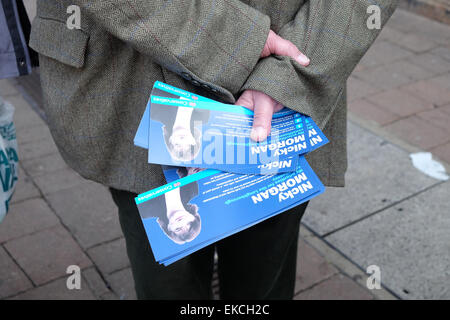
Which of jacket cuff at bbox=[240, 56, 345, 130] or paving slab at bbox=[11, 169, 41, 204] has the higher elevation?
jacket cuff at bbox=[240, 56, 345, 130]

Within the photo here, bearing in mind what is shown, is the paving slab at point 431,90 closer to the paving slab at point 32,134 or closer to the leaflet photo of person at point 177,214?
the paving slab at point 32,134

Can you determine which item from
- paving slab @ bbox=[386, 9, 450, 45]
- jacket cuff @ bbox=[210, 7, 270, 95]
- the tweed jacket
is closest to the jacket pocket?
the tweed jacket

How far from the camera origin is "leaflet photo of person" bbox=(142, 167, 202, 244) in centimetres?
119

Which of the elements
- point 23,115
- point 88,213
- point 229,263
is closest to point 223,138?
point 229,263

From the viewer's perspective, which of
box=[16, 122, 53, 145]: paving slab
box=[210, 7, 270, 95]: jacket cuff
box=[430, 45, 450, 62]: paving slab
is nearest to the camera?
box=[210, 7, 270, 95]: jacket cuff

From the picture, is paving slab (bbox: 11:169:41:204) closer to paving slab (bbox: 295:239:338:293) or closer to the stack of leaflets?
paving slab (bbox: 295:239:338:293)

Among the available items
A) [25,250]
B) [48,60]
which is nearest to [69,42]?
[48,60]

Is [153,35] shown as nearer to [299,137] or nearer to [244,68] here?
[244,68]

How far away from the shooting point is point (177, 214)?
1192 millimetres

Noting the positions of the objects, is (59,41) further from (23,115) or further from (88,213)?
(23,115)

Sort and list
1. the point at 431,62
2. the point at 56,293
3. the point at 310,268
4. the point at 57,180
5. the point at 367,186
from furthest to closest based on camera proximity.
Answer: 1. the point at 431,62
2. the point at 57,180
3. the point at 367,186
4. the point at 310,268
5. the point at 56,293

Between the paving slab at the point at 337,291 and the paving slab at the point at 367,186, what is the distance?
0.36 meters

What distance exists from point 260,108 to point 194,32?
242 mm
